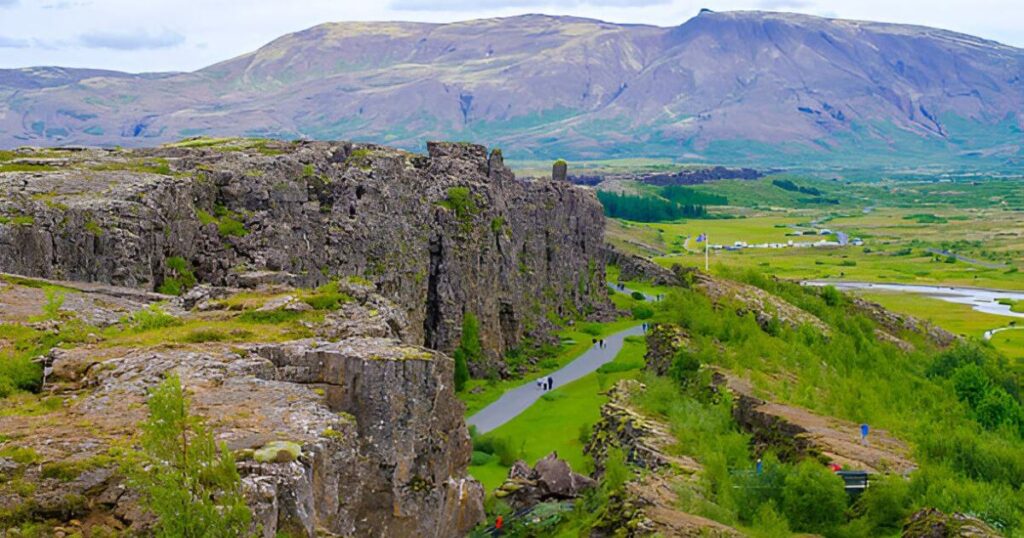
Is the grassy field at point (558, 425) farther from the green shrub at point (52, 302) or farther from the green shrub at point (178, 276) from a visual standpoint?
the green shrub at point (52, 302)

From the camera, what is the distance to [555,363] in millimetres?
86562

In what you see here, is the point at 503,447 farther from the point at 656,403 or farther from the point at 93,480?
the point at 93,480

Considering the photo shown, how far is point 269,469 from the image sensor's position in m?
19.9

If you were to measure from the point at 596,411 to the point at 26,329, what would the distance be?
146ft

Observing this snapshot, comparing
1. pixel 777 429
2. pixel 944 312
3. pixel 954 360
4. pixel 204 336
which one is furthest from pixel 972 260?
pixel 204 336

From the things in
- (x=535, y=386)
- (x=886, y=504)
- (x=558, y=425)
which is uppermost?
(x=886, y=504)

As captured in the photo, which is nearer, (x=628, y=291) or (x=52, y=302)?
(x=52, y=302)

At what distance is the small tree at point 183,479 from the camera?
57.7ft

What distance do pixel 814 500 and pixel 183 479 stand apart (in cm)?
2614

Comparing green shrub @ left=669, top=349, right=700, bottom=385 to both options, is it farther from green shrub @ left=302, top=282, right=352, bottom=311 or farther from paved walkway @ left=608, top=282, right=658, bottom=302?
paved walkway @ left=608, top=282, right=658, bottom=302

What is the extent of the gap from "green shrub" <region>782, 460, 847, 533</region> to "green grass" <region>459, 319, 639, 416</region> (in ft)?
65.0

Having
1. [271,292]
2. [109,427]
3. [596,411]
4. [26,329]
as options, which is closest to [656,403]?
[596,411]

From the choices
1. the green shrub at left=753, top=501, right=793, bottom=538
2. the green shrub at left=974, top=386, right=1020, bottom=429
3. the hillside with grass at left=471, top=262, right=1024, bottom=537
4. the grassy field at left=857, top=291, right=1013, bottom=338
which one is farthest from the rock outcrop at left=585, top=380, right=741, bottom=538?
the grassy field at left=857, top=291, right=1013, bottom=338

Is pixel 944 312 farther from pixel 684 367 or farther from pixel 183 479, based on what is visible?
pixel 183 479
